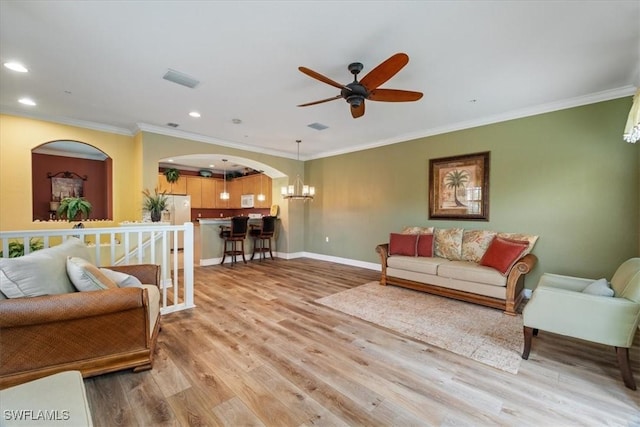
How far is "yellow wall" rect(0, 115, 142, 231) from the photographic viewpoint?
405cm

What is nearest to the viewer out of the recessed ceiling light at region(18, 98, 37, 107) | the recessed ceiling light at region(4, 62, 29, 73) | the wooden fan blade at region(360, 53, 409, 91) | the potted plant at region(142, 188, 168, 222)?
the wooden fan blade at region(360, 53, 409, 91)

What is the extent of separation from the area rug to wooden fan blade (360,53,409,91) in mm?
2498

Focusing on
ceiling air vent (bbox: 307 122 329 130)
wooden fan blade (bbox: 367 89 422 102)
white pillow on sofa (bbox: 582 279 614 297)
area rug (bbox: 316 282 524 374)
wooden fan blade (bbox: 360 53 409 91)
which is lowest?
area rug (bbox: 316 282 524 374)

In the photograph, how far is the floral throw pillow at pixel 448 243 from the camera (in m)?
4.30

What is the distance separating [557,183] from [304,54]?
149 inches


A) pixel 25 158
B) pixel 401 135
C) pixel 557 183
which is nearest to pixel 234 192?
pixel 25 158

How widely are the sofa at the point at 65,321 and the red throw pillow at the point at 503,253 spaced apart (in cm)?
395

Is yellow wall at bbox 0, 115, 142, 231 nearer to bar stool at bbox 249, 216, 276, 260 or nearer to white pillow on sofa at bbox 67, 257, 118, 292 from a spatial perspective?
bar stool at bbox 249, 216, 276, 260

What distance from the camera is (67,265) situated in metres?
2.08

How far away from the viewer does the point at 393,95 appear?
2.62m

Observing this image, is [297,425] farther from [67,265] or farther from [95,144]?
[95,144]

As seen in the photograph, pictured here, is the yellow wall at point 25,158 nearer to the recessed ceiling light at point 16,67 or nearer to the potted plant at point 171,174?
the recessed ceiling light at point 16,67

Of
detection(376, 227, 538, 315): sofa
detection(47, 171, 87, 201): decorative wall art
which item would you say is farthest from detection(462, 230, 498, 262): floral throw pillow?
detection(47, 171, 87, 201): decorative wall art

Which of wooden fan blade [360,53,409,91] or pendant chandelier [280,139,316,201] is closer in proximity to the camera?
wooden fan blade [360,53,409,91]
